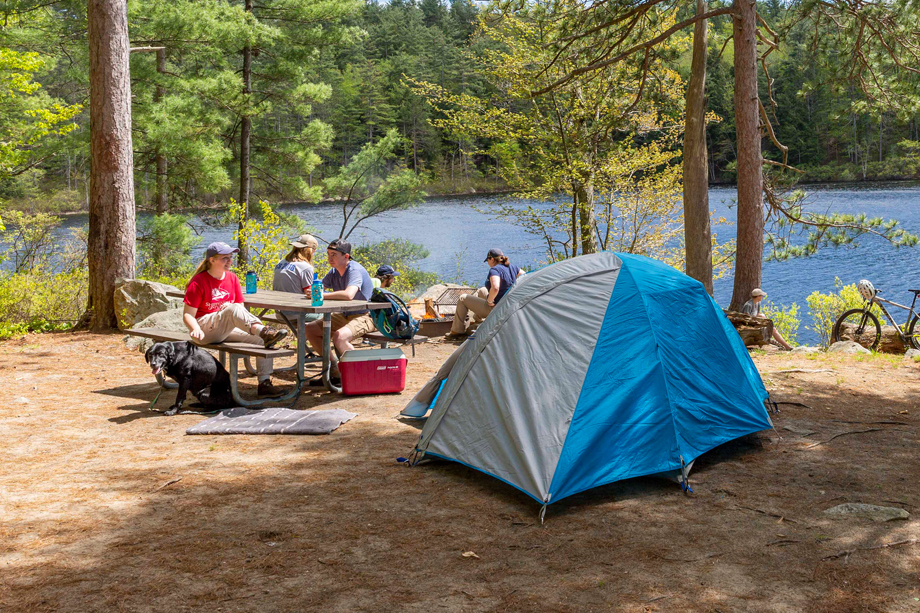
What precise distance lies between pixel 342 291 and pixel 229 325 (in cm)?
109

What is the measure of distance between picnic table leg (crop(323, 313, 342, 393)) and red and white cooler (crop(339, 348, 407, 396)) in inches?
5.8

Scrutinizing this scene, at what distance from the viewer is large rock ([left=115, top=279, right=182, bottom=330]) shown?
8.71 metres

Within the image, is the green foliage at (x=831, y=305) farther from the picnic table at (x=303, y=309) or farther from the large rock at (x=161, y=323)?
the large rock at (x=161, y=323)

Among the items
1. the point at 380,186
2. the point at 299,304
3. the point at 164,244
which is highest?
the point at 380,186

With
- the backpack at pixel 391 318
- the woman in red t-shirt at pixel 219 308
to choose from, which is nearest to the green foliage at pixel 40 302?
the woman in red t-shirt at pixel 219 308

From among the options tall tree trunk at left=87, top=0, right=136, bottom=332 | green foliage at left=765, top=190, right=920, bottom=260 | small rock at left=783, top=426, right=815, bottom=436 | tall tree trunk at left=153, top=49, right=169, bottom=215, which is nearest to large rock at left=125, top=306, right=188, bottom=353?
tall tree trunk at left=87, top=0, right=136, bottom=332

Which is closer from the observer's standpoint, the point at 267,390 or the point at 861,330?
the point at 267,390

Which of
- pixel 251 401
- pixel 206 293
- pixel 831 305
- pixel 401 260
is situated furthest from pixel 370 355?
pixel 401 260

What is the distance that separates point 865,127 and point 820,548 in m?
51.0

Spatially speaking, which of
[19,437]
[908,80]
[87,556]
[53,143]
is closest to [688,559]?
[87,556]

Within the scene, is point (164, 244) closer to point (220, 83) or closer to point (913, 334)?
point (220, 83)

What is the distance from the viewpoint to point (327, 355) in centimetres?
622

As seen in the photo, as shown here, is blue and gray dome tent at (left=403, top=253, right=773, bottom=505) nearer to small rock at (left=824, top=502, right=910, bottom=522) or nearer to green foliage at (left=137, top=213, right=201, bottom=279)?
small rock at (left=824, top=502, right=910, bottom=522)

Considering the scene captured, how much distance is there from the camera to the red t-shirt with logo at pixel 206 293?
5746 mm
